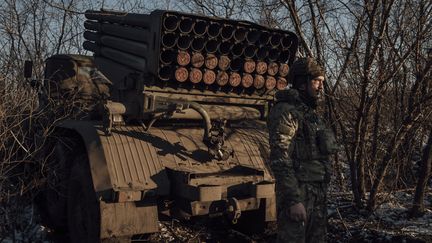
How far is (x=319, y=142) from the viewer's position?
424 centimetres

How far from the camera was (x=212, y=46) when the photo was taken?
6.00 metres

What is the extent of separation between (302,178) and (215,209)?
1.33 meters

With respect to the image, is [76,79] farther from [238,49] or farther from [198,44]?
[238,49]

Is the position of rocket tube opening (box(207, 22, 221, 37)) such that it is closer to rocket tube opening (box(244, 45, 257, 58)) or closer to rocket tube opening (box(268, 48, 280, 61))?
rocket tube opening (box(244, 45, 257, 58))

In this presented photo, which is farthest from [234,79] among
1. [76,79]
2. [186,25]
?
[76,79]

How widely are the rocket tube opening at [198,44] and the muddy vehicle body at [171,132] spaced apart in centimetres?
1

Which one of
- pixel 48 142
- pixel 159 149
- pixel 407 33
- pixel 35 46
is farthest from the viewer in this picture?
pixel 35 46

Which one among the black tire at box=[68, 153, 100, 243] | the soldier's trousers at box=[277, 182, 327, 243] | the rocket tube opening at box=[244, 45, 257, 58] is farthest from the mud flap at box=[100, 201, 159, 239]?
the rocket tube opening at box=[244, 45, 257, 58]

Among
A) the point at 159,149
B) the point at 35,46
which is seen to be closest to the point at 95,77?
the point at 159,149

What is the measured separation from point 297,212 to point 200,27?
2.70m

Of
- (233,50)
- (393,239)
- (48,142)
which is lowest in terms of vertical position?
(393,239)

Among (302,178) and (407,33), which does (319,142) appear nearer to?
(302,178)

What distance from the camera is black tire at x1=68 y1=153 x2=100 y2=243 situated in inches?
209

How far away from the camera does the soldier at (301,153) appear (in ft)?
12.8
